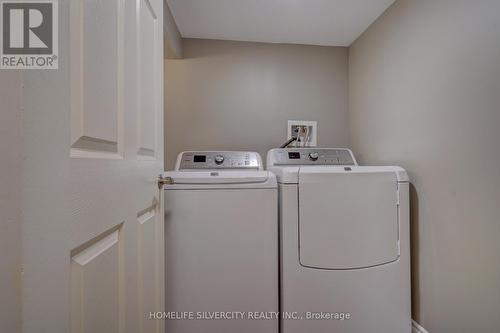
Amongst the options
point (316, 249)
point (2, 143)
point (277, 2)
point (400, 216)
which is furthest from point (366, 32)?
point (2, 143)

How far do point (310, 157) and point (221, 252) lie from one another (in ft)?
3.18

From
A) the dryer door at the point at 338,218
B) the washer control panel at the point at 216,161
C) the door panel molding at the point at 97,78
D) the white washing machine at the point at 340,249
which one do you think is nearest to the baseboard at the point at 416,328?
the white washing machine at the point at 340,249

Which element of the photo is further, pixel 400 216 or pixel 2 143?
pixel 400 216

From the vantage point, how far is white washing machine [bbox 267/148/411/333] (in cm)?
134

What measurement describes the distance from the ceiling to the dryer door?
4.04ft

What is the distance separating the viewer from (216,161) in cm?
184

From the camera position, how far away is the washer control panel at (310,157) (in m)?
1.88

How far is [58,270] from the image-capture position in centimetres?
43

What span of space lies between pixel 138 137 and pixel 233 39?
5.80ft

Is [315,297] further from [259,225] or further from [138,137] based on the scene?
[138,137]

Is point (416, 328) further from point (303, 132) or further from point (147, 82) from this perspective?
point (147, 82)

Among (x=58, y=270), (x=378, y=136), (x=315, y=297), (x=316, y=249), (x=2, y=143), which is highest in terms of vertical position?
(x=378, y=136)

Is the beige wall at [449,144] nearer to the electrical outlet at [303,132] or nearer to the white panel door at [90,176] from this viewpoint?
the electrical outlet at [303,132]

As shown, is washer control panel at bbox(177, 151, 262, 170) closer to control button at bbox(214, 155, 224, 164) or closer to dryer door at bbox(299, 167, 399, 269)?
control button at bbox(214, 155, 224, 164)
